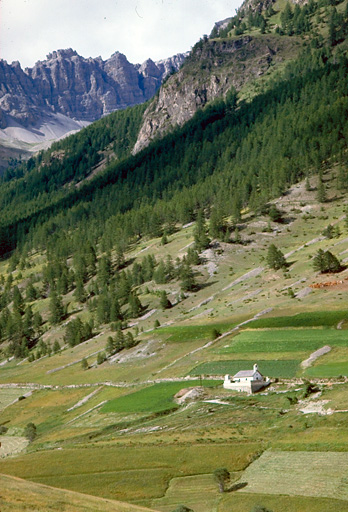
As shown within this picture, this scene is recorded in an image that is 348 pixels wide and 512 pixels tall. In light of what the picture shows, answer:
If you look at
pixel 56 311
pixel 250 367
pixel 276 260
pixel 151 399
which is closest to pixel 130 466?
pixel 151 399

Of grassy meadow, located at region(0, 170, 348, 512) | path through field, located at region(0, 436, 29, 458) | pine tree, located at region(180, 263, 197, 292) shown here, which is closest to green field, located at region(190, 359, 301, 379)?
grassy meadow, located at region(0, 170, 348, 512)

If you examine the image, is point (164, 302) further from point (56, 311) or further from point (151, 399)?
point (151, 399)

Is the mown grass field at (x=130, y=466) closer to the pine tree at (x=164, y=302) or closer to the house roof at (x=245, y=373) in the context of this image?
the house roof at (x=245, y=373)

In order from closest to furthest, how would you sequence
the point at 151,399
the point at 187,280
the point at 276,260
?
the point at 151,399 → the point at 276,260 → the point at 187,280

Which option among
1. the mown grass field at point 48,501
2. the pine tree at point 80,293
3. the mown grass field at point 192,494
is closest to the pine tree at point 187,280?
the pine tree at point 80,293

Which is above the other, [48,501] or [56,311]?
[56,311]

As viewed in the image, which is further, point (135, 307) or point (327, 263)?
point (135, 307)

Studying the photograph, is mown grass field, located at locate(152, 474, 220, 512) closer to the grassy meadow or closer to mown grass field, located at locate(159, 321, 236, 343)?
the grassy meadow
